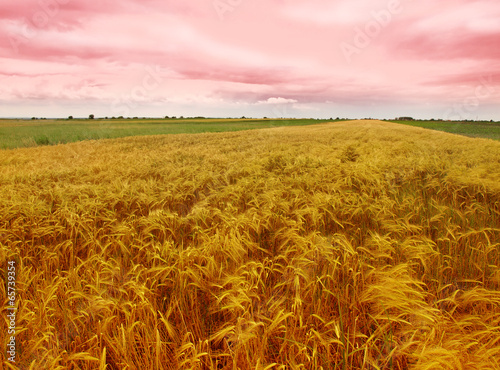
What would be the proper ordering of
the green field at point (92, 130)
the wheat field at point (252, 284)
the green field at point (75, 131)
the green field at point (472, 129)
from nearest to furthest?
the wheat field at point (252, 284) → the green field at point (75, 131) → the green field at point (92, 130) → the green field at point (472, 129)

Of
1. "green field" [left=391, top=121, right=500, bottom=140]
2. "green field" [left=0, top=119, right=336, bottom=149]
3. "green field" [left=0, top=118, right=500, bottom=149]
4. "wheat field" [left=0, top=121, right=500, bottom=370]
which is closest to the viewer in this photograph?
"wheat field" [left=0, top=121, right=500, bottom=370]

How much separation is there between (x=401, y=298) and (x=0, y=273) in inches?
126

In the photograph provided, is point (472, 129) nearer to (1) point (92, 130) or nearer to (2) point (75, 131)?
(1) point (92, 130)

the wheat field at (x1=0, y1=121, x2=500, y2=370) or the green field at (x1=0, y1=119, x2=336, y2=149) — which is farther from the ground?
the green field at (x1=0, y1=119, x2=336, y2=149)

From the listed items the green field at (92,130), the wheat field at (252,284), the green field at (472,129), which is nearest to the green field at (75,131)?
the green field at (92,130)

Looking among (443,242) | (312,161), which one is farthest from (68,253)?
(312,161)

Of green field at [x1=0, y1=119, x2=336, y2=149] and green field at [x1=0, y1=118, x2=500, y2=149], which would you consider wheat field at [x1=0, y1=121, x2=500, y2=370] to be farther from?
green field at [x1=0, y1=118, x2=500, y2=149]

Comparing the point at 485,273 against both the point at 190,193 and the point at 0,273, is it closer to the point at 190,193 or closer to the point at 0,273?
the point at 190,193

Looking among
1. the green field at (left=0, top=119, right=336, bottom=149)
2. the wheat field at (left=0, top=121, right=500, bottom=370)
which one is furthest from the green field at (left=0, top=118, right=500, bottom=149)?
the wheat field at (left=0, top=121, right=500, bottom=370)

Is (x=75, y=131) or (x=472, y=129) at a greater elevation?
(x=472, y=129)

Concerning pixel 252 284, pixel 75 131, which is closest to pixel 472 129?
pixel 252 284

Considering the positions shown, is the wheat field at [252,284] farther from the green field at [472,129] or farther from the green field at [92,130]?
the green field at [472,129]

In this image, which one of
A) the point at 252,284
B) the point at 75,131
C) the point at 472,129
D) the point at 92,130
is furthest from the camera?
the point at 472,129

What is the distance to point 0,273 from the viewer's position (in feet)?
7.07
